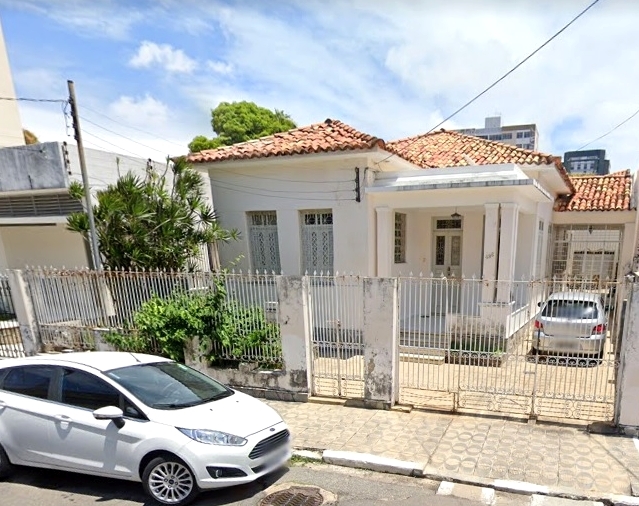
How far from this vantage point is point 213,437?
3.61 meters

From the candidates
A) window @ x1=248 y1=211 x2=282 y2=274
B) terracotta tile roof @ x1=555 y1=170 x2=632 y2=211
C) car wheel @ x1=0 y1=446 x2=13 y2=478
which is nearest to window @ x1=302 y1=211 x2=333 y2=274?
window @ x1=248 y1=211 x2=282 y2=274

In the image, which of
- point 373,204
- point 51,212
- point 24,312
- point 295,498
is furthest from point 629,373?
point 51,212

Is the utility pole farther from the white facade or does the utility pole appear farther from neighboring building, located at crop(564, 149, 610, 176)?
neighboring building, located at crop(564, 149, 610, 176)

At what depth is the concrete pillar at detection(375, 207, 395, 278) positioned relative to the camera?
8.68m

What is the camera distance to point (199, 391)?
13.9ft

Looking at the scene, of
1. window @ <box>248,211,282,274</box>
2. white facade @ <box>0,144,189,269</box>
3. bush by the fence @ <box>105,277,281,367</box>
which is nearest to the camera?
bush by the fence @ <box>105,277,281,367</box>

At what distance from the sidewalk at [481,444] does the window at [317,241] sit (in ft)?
13.5

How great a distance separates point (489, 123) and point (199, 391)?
66081 mm

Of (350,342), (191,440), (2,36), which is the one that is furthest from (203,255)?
(2,36)

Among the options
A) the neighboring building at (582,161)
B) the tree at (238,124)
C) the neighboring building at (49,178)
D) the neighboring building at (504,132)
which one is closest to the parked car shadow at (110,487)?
the neighboring building at (49,178)

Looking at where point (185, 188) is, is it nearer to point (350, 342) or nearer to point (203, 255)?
point (203, 255)

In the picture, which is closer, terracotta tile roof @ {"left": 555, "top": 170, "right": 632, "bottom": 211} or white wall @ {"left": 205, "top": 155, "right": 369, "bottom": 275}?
white wall @ {"left": 205, "top": 155, "right": 369, "bottom": 275}

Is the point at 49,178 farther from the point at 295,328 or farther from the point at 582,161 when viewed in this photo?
the point at 582,161

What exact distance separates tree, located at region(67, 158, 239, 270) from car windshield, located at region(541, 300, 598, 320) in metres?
6.78
